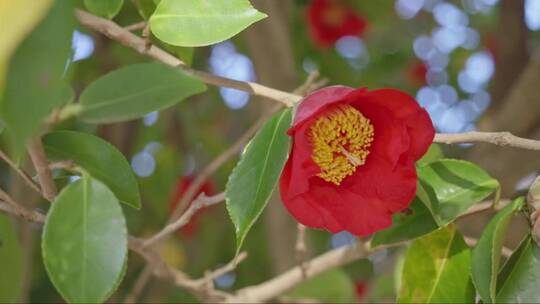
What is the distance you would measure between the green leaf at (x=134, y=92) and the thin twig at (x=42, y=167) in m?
0.04

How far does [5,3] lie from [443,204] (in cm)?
42

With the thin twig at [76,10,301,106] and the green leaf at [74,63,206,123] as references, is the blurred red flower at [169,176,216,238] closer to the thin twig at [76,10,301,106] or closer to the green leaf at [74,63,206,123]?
the thin twig at [76,10,301,106]

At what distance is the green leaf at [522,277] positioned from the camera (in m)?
0.71

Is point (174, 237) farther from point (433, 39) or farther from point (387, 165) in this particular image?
point (387, 165)

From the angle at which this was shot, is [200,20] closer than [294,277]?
Yes

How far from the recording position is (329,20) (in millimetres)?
1687

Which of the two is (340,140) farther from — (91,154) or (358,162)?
(91,154)

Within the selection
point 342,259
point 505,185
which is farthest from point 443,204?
point 505,185

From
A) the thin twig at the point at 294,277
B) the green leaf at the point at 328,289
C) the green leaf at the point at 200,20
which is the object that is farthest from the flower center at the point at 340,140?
the green leaf at the point at 328,289

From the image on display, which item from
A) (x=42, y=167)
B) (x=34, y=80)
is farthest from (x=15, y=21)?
(x=42, y=167)

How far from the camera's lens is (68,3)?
0.45 meters

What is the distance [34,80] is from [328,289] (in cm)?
79

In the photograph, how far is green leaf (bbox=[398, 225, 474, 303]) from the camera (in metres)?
0.78

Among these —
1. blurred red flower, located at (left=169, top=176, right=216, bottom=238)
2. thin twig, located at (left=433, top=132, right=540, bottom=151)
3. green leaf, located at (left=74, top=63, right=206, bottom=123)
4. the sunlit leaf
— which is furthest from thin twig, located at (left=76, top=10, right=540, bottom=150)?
blurred red flower, located at (left=169, top=176, right=216, bottom=238)
